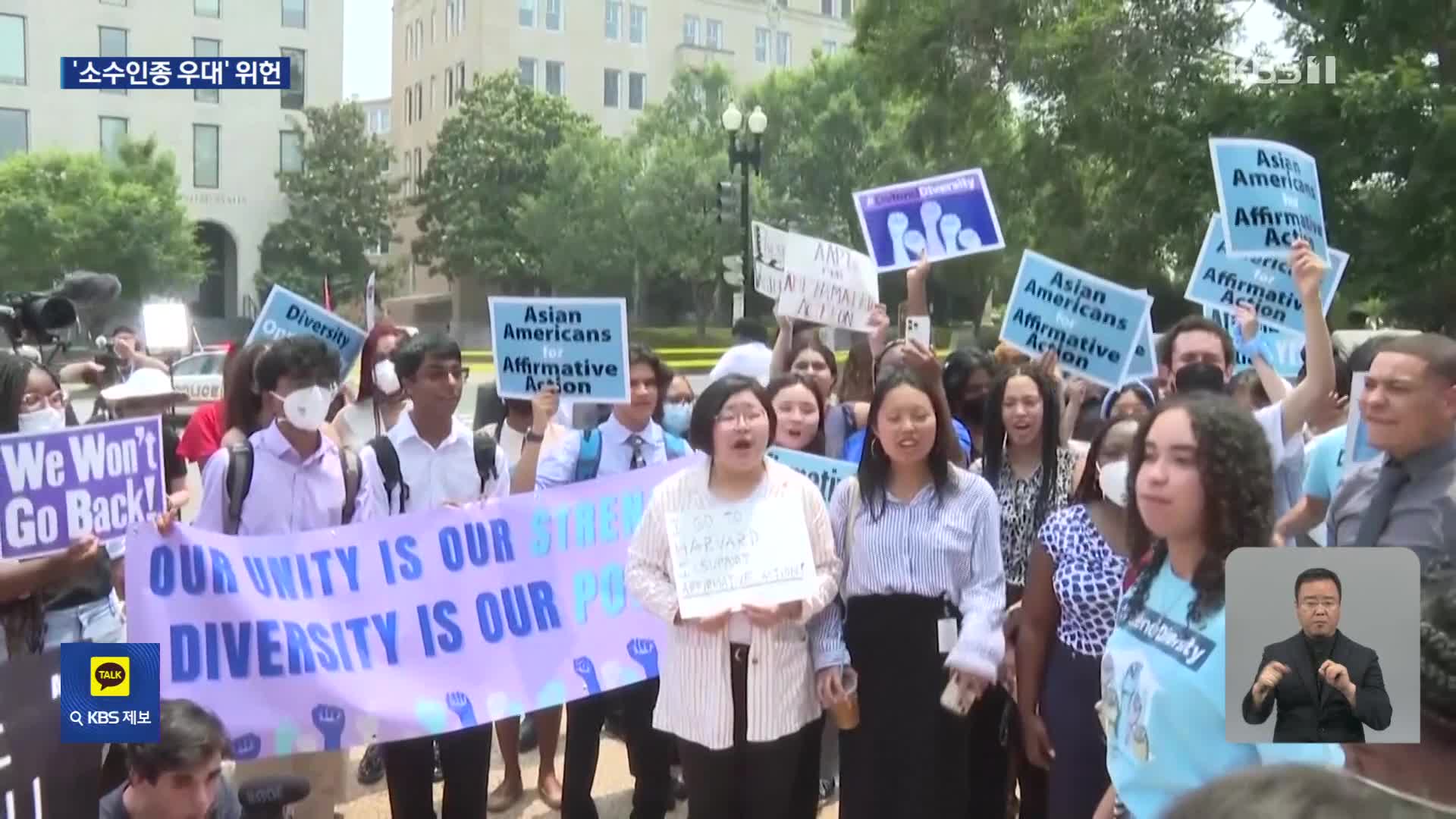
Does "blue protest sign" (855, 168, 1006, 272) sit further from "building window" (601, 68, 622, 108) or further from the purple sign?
"building window" (601, 68, 622, 108)

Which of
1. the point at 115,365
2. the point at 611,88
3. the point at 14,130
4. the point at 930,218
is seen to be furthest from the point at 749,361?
the point at 611,88

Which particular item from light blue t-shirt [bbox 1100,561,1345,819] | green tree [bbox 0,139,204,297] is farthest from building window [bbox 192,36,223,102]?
light blue t-shirt [bbox 1100,561,1345,819]

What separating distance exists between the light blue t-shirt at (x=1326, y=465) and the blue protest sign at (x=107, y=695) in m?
3.65

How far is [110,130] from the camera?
4853 centimetres

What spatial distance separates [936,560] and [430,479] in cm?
195

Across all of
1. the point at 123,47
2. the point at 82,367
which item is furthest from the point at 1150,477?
the point at 123,47

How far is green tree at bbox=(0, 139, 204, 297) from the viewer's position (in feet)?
132

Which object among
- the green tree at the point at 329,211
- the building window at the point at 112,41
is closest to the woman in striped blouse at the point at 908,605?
the green tree at the point at 329,211

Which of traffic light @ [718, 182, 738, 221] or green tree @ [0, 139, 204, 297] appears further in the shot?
green tree @ [0, 139, 204, 297]

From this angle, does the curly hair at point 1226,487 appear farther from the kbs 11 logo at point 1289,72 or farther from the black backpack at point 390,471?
the kbs 11 logo at point 1289,72

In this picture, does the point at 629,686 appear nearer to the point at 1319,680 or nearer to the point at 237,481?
the point at 237,481

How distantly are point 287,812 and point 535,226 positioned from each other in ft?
155

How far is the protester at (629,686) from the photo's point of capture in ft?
16.5

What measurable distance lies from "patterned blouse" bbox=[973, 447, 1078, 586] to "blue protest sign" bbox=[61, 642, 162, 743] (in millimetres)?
2739
